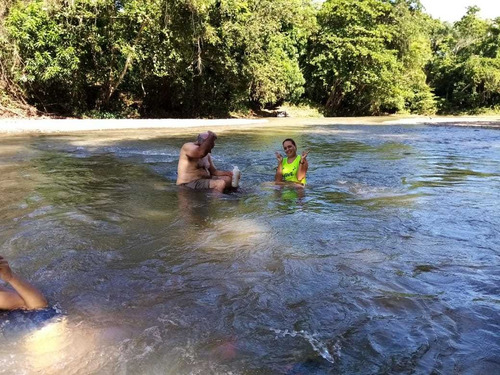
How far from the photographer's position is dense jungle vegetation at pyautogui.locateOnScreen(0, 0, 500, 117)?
20.0 metres

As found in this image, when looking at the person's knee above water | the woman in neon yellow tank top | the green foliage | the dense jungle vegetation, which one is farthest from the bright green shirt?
the green foliage

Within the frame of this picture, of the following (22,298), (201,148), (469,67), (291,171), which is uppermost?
(469,67)

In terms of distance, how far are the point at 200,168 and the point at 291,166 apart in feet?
5.03

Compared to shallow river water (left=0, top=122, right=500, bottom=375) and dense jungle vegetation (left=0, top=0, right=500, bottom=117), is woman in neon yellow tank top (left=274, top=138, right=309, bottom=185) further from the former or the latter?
dense jungle vegetation (left=0, top=0, right=500, bottom=117)

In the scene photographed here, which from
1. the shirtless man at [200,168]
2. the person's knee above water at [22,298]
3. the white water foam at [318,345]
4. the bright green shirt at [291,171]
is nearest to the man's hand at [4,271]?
the person's knee above water at [22,298]

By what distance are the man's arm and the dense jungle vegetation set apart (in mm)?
14831

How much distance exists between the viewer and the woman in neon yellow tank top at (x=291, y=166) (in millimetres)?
7328

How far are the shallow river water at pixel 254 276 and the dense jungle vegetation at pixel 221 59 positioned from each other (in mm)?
14450

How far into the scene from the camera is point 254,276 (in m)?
3.67

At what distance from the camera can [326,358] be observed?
2543 mm

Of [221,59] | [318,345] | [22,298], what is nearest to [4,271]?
[22,298]

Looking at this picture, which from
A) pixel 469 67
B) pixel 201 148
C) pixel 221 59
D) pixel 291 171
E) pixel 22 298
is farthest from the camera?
pixel 469 67

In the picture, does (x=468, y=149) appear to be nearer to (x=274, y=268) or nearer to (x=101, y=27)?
(x=274, y=268)

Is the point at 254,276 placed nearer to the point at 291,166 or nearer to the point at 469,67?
the point at 291,166
